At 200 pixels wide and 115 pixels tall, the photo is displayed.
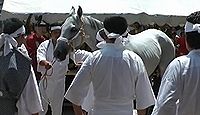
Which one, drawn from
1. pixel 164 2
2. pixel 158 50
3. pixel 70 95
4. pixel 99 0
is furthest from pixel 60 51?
pixel 164 2

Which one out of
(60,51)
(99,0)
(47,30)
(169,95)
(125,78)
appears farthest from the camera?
(99,0)

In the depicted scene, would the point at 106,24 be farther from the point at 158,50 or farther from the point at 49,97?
the point at 158,50

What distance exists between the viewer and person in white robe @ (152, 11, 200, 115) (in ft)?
11.3

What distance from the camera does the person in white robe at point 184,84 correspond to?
3432mm

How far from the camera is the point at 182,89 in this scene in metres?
3.46

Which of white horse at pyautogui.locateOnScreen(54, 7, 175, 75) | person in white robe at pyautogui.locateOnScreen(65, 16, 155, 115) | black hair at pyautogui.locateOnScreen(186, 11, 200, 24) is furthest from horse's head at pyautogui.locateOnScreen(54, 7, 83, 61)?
black hair at pyautogui.locateOnScreen(186, 11, 200, 24)

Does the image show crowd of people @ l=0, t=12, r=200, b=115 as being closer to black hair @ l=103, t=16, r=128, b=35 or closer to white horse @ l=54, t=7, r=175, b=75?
black hair @ l=103, t=16, r=128, b=35

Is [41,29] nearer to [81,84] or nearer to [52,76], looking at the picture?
[52,76]

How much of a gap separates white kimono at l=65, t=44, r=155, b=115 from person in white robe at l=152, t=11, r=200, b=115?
663mm

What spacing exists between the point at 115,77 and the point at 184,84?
2.77ft

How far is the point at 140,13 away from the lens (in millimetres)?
10445

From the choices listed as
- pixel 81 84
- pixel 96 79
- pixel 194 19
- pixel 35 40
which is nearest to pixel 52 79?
pixel 35 40

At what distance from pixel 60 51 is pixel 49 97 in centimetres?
94

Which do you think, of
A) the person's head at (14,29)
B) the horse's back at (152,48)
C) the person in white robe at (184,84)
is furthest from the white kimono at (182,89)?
the horse's back at (152,48)
